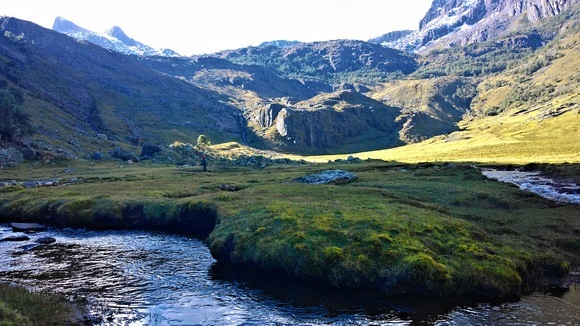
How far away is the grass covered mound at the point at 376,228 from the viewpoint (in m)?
32.4

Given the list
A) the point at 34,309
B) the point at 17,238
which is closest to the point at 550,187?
the point at 34,309

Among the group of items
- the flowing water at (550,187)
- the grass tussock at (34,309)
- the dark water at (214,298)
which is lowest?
the dark water at (214,298)

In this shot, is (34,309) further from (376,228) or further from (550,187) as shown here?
(550,187)

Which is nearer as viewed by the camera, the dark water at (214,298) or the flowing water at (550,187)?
the dark water at (214,298)

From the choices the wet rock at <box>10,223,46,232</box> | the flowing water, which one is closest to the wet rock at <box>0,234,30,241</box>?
the wet rock at <box>10,223,46,232</box>

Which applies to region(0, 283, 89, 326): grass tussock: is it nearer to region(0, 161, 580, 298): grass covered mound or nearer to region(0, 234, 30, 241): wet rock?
region(0, 161, 580, 298): grass covered mound

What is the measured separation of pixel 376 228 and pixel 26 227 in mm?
A: 46348

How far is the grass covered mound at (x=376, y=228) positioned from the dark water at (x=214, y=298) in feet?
6.05

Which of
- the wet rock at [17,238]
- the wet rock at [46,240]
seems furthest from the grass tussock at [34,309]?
the wet rock at [17,238]

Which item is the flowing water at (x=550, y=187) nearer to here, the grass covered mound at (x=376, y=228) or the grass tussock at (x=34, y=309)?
the grass covered mound at (x=376, y=228)

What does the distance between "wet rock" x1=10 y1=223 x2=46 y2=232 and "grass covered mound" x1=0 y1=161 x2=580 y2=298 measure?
368 cm

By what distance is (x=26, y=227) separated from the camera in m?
54.2

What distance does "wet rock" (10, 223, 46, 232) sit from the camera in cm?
5388

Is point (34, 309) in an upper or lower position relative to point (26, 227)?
upper
